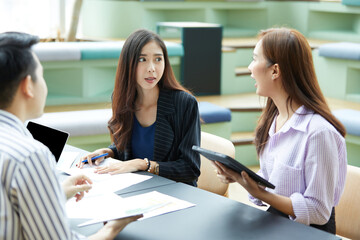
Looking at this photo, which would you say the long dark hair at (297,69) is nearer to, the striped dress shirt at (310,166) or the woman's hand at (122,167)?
the striped dress shirt at (310,166)

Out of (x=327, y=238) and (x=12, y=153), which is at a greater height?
(x=12, y=153)

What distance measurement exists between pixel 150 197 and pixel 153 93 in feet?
2.45

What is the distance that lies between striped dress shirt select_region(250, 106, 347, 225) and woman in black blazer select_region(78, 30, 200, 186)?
48cm

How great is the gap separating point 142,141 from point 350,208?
893mm

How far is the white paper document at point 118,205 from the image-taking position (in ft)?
5.45

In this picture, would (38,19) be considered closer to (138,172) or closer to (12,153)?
(138,172)

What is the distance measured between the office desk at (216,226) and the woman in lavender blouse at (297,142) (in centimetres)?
13

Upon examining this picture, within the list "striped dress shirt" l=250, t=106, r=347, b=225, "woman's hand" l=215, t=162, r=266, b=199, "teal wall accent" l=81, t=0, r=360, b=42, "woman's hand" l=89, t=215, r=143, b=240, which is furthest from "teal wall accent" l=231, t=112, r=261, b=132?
"woman's hand" l=89, t=215, r=143, b=240

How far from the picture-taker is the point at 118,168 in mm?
2207

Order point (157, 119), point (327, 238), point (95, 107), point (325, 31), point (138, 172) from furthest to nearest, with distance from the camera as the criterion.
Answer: point (325, 31) < point (95, 107) < point (157, 119) < point (138, 172) < point (327, 238)

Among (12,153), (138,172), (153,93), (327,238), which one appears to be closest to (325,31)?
(153,93)

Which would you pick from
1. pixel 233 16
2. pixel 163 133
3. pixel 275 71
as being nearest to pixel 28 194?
pixel 275 71

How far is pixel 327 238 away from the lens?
163 centimetres

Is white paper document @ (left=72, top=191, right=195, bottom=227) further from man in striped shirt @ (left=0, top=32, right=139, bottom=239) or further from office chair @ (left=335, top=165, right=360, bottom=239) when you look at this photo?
office chair @ (left=335, top=165, right=360, bottom=239)
